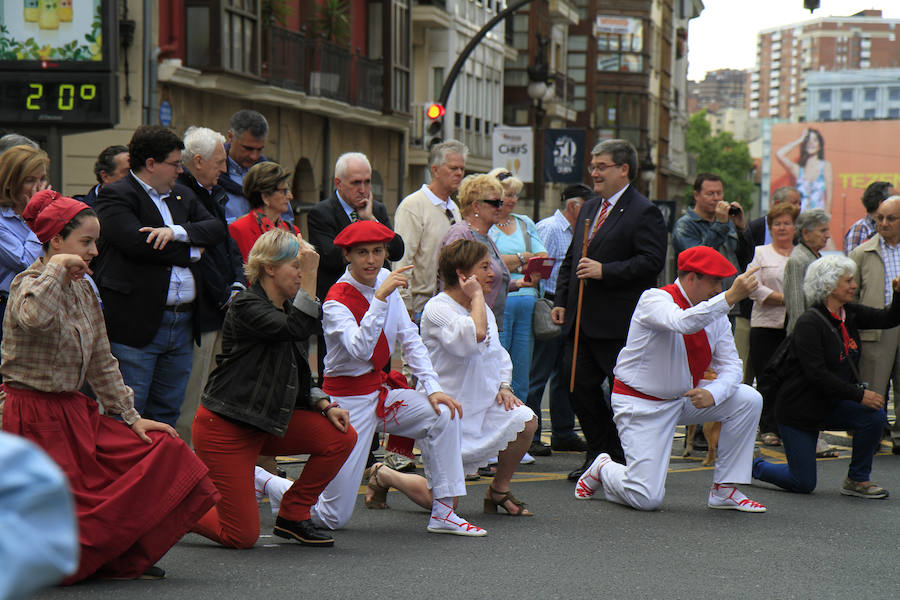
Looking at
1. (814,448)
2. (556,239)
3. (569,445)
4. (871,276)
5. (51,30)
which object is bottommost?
(569,445)

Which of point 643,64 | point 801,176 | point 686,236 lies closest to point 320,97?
point 686,236

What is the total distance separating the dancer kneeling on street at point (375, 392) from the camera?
6.90 metres

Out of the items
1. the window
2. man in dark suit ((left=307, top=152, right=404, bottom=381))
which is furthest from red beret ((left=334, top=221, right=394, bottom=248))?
the window

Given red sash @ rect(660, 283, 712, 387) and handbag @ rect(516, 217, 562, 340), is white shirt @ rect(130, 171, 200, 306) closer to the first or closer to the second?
red sash @ rect(660, 283, 712, 387)

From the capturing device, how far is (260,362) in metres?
6.31

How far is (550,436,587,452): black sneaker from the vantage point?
10648 mm

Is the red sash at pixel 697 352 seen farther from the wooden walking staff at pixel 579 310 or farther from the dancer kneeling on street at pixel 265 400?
the dancer kneeling on street at pixel 265 400

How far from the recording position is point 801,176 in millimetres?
112562

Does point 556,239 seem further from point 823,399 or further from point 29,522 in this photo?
point 29,522

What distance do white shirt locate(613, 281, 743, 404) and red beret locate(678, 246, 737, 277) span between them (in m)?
0.19

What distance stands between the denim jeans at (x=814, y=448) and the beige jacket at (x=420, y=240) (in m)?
2.64

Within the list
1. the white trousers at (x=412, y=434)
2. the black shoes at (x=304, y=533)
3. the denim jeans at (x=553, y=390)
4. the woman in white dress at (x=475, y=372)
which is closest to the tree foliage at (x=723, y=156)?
the denim jeans at (x=553, y=390)

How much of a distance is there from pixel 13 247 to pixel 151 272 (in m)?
0.76

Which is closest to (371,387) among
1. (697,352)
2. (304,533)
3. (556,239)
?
(304,533)
